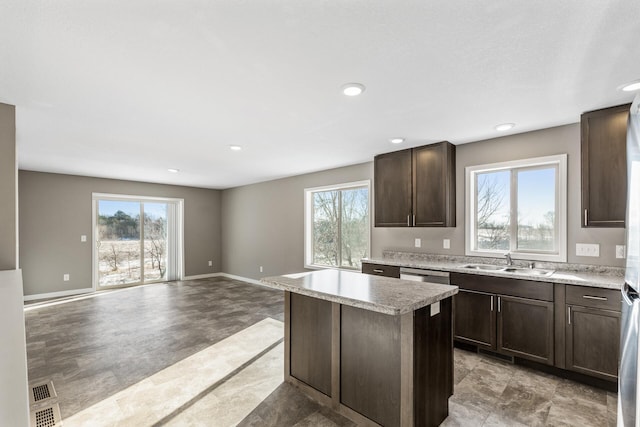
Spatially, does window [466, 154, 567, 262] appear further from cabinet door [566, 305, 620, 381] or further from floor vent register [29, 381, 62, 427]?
floor vent register [29, 381, 62, 427]

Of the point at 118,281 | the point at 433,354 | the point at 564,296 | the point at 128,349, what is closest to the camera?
the point at 433,354

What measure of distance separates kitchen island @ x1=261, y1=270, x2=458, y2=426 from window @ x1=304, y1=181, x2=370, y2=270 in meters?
2.67

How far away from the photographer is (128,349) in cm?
339

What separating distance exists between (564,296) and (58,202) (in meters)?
7.89

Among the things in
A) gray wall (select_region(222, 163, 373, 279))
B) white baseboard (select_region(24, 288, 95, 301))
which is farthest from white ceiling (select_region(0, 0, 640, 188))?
white baseboard (select_region(24, 288, 95, 301))

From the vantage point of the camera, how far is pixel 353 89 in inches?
91.3

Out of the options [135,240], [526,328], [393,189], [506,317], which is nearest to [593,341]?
[526,328]

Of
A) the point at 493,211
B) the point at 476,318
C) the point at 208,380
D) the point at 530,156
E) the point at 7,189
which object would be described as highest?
the point at 530,156

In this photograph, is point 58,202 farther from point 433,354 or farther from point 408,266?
point 433,354

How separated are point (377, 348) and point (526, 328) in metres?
1.80

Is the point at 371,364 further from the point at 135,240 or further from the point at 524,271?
the point at 135,240

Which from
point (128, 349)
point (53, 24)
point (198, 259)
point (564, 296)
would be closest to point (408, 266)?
point (564, 296)

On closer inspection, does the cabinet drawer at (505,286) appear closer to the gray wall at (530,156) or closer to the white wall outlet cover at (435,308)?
the gray wall at (530,156)

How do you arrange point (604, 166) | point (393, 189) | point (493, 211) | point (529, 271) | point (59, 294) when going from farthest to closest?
point (59, 294), point (393, 189), point (493, 211), point (529, 271), point (604, 166)
